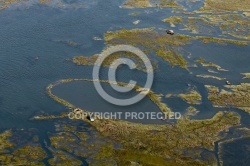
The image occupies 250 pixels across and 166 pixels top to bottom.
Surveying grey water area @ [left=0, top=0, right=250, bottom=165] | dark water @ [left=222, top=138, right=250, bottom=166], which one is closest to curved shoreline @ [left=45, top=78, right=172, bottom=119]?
grey water area @ [left=0, top=0, right=250, bottom=165]

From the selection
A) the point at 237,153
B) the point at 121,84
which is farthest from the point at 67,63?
the point at 237,153

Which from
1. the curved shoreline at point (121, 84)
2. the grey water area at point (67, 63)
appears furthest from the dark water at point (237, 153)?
the curved shoreline at point (121, 84)

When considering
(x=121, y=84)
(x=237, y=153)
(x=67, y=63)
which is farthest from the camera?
(x=67, y=63)

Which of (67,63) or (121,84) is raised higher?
(67,63)

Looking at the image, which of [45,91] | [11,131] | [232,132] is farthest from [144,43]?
[11,131]

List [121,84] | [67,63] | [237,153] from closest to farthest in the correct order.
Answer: [237,153], [121,84], [67,63]

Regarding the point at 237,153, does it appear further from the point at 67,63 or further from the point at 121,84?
the point at 67,63

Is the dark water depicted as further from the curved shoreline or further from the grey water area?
the curved shoreline

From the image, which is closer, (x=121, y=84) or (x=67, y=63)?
(x=121, y=84)

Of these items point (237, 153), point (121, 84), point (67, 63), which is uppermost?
point (67, 63)
